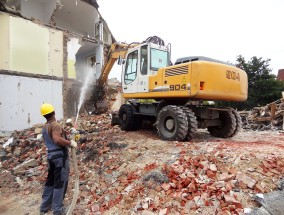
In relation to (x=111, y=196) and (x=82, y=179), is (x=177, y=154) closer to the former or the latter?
(x=111, y=196)

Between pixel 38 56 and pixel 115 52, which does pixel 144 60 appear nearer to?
pixel 115 52

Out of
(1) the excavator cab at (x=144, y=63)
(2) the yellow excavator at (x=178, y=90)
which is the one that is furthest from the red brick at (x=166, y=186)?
(1) the excavator cab at (x=144, y=63)

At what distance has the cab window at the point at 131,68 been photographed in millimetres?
8961

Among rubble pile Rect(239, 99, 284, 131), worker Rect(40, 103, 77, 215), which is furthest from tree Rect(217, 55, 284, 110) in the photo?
worker Rect(40, 103, 77, 215)

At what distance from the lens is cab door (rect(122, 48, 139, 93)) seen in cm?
895

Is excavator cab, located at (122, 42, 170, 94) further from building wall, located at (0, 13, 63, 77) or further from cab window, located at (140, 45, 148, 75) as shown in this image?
building wall, located at (0, 13, 63, 77)

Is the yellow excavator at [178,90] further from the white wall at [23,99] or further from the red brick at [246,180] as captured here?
the white wall at [23,99]

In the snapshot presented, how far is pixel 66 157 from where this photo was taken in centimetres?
501

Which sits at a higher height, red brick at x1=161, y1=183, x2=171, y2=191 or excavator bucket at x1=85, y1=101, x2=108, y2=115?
excavator bucket at x1=85, y1=101, x2=108, y2=115

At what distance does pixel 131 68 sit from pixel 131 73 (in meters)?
0.17

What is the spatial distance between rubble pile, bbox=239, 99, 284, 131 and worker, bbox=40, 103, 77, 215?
10219mm

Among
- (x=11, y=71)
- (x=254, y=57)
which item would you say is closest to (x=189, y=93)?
(x=11, y=71)

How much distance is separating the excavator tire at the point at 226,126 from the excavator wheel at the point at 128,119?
2846mm

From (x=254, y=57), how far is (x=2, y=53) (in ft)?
69.8
